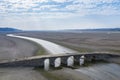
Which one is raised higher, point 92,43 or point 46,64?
point 46,64

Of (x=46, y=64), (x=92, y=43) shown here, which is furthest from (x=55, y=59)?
(x=92, y=43)

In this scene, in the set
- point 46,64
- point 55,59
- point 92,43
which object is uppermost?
point 55,59

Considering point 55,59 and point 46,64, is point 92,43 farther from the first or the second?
point 46,64

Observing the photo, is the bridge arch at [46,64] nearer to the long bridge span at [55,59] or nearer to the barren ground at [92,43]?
the long bridge span at [55,59]

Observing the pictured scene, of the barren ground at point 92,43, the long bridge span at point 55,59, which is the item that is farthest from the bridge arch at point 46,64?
the barren ground at point 92,43

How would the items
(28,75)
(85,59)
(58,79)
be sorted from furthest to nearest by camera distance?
(85,59), (28,75), (58,79)

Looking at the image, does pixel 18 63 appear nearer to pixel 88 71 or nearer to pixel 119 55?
pixel 88 71

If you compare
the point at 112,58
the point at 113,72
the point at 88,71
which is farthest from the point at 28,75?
the point at 112,58

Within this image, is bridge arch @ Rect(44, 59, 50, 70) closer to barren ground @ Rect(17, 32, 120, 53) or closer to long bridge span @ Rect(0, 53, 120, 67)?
long bridge span @ Rect(0, 53, 120, 67)
